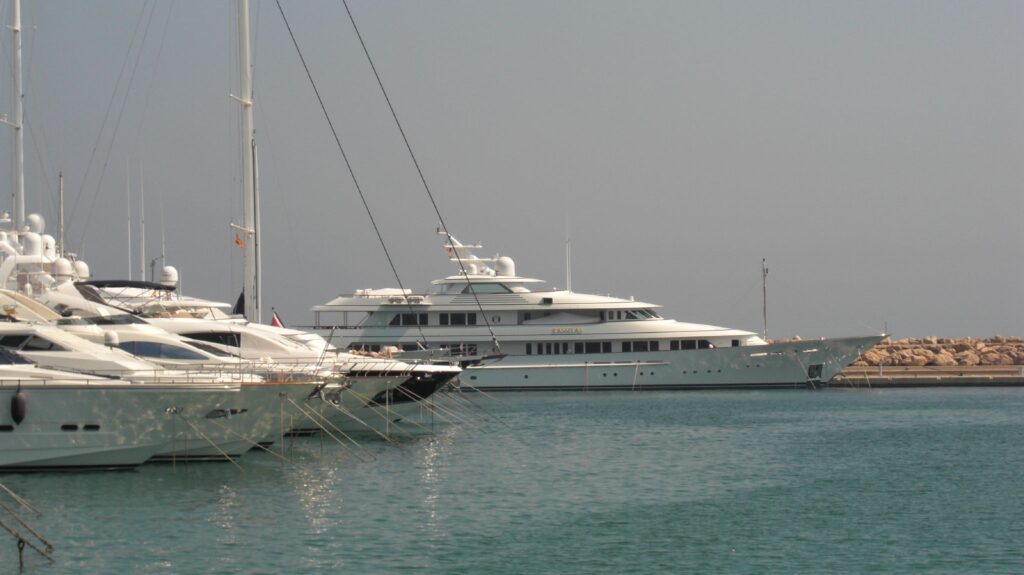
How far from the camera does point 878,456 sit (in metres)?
32.7

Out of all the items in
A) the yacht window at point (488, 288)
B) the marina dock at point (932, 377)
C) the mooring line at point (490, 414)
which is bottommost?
the mooring line at point (490, 414)

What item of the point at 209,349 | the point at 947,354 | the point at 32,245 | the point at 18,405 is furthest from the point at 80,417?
the point at 947,354

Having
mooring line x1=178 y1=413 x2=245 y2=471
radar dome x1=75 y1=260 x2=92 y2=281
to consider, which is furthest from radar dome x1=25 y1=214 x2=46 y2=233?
mooring line x1=178 y1=413 x2=245 y2=471

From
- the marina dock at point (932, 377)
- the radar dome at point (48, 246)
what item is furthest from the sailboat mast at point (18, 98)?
the marina dock at point (932, 377)

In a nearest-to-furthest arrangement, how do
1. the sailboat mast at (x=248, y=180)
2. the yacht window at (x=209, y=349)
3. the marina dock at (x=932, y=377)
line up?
the yacht window at (x=209, y=349)
the sailboat mast at (x=248, y=180)
the marina dock at (x=932, y=377)

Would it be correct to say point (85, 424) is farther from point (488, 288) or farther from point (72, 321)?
point (488, 288)

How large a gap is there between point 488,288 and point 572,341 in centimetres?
469

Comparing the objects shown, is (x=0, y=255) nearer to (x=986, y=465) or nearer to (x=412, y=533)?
(x=412, y=533)

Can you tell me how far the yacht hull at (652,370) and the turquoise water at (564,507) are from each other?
22.5 meters

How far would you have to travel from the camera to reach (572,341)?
2430 inches

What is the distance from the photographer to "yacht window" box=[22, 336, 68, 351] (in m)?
A: 28.2

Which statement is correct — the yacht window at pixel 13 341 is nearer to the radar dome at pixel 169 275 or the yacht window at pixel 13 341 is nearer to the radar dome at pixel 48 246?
the radar dome at pixel 48 246

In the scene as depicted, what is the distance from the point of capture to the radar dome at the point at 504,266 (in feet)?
210

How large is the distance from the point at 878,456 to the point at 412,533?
15379 millimetres
